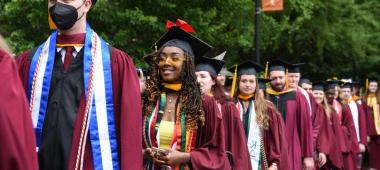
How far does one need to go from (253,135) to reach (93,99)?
4.28 meters

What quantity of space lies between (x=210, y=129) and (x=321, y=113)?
21.6 feet

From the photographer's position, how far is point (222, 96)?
718 centimetres

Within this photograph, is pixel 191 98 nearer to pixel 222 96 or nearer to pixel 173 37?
pixel 173 37

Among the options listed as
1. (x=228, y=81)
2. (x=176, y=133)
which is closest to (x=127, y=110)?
(x=176, y=133)

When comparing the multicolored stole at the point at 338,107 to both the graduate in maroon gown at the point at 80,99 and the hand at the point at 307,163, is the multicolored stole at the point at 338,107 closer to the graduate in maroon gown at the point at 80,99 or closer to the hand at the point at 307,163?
the hand at the point at 307,163

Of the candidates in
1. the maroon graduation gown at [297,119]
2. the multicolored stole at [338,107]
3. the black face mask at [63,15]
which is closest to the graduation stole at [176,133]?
the black face mask at [63,15]

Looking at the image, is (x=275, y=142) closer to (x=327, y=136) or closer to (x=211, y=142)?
(x=211, y=142)

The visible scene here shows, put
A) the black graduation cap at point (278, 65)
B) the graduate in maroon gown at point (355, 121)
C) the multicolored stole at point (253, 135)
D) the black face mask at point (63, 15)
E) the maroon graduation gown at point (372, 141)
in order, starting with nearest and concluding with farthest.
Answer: the black face mask at point (63, 15), the multicolored stole at point (253, 135), the black graduation cap at point (278, 65), the graduate in maroon gown at point (355, 121), the maroon graduation gown at point (372, 141)

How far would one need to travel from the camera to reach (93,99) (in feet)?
12.7

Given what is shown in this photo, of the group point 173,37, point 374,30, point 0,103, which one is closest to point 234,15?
point 173,37

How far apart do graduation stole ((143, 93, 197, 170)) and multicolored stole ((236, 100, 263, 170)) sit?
2.62 m

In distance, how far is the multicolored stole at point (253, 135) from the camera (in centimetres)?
782

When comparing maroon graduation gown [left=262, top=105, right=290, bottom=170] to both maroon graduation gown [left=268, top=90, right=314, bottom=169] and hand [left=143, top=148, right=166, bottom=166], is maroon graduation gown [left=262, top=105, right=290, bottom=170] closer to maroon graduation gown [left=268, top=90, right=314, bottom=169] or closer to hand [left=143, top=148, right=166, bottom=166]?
maroon graduation gown [left=268, top=90, right=314, bottom=169]

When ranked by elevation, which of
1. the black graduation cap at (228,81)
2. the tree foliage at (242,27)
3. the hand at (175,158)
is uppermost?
the tree foliage at (242,27)
